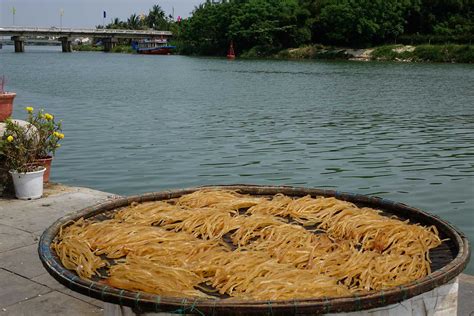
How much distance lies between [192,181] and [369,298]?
29.8ft

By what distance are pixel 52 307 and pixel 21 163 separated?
348cm

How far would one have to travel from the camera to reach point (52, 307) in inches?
183

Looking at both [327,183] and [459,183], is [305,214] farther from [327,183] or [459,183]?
[459,183]

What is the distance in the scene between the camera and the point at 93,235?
14.6ft

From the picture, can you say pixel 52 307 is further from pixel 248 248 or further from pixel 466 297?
pixel 466 297

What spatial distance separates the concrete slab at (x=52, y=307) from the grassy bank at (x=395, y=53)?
67350mm

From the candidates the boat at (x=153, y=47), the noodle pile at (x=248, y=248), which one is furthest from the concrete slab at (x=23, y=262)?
the boat at (x=153, y=47)

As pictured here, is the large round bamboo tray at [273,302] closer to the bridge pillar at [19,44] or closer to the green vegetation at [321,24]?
the green vegetation at [321,24]

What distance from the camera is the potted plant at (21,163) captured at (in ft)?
24.8

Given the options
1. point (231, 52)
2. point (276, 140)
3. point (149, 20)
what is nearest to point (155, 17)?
point (149, 20)

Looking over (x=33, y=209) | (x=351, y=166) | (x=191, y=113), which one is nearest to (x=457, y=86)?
(x=191, y=113)

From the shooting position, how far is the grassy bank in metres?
67.1

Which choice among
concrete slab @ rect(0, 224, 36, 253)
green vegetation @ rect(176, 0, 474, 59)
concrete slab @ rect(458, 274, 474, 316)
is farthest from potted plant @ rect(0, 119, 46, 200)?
green vegetation @ rect(176, 0, 474, 59)

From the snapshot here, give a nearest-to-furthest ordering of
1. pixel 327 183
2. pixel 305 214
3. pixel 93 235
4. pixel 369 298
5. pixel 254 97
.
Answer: pixel 369 298 → pixel 93 235 → pixel 305 214 → pixel 327 183 → pixel 254 97
